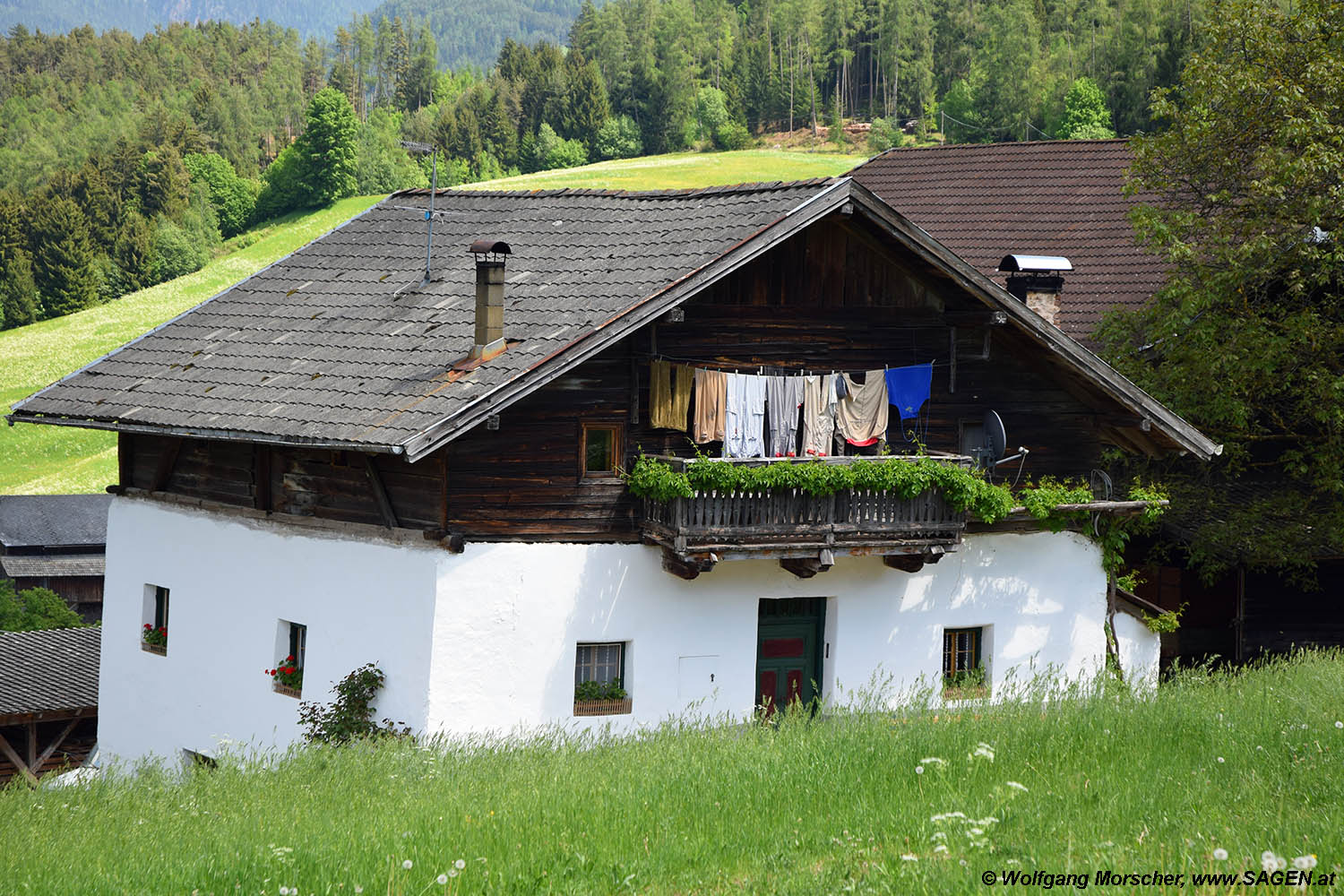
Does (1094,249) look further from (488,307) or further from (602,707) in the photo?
(602,707)

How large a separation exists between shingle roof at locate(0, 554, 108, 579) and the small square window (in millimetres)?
26868

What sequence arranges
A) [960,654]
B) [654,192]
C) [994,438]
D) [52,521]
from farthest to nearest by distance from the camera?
1. [52,521]
2. [654,192]
3. [960,654]
4. [994,438]

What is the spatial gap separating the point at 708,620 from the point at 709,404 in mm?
2689

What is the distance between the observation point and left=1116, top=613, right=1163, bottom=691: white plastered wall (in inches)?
848

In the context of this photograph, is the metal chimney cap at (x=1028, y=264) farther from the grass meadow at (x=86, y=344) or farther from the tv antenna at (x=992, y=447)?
the grass meadow at (x=86, y=344)

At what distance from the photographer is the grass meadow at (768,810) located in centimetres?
889

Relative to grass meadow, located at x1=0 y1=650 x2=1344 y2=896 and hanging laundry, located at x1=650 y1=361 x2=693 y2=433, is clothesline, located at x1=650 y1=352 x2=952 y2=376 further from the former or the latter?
grass meadow, located at x1=0 y1=650 x2=1344 y2=896

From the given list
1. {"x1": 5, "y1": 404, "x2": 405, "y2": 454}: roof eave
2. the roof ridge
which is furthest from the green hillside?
{"x1": 5, "y1": 404, "x2": 405, "y2": 454}: roof eave

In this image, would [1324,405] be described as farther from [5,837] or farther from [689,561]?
[5,837]

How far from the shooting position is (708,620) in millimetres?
18531

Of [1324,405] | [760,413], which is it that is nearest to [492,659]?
[760,413]

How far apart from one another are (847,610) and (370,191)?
112728 millimetres

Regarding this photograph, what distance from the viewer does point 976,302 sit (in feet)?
64.6

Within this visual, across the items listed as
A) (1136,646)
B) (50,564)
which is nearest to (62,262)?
(50,564)
